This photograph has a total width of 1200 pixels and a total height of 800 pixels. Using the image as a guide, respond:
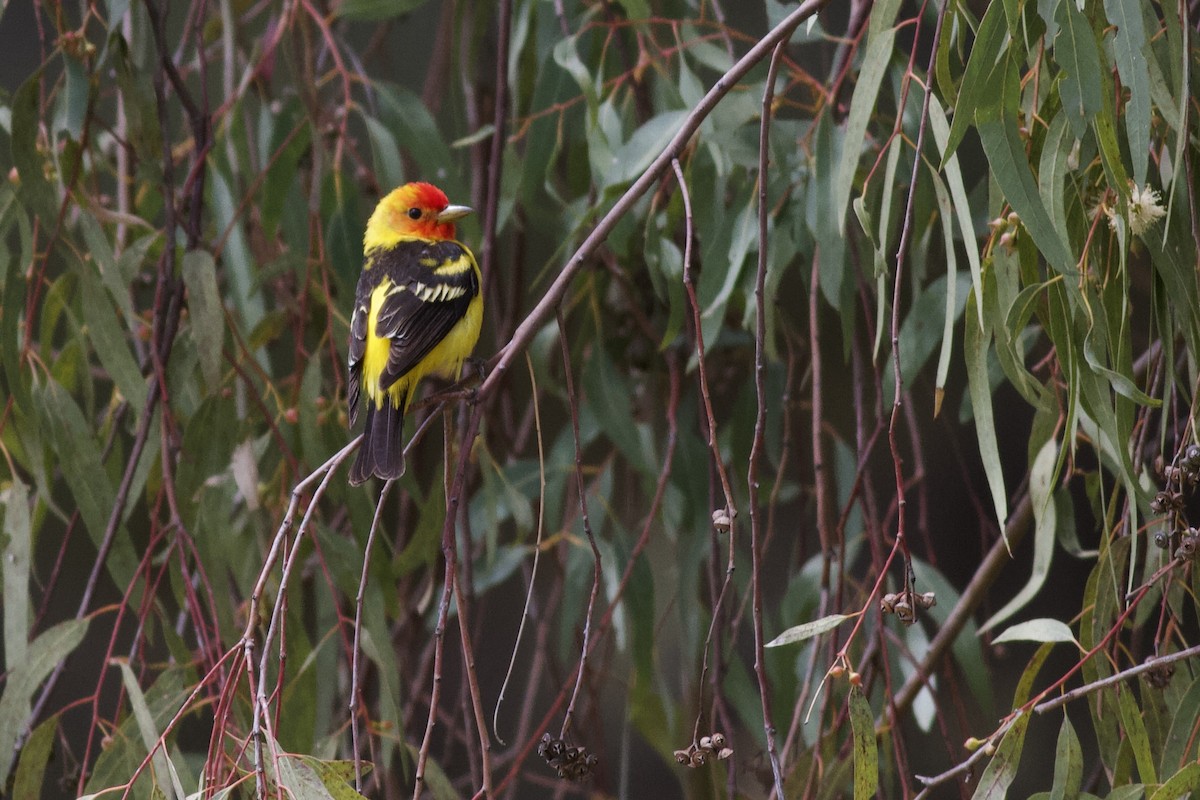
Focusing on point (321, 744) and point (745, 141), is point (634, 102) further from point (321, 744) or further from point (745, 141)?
point (321, 744)

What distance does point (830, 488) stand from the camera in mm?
2828

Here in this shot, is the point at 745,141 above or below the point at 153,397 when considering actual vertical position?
above

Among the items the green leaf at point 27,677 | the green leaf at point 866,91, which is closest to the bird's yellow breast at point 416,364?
the green leaf at point 27,677

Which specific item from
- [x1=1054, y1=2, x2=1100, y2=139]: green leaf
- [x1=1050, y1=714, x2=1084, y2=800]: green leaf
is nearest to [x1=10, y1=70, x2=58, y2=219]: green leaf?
[x1=1054, y1=2, x2=1100, y2=139]: green leaf

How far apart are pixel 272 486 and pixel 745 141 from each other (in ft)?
3.62

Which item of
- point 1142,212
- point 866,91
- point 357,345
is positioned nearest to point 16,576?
point 357,345

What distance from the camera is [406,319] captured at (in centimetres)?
231

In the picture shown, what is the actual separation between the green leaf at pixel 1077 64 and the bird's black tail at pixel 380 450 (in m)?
0.93

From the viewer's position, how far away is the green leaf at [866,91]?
5.13 ft

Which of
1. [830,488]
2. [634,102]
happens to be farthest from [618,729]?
[634,102]

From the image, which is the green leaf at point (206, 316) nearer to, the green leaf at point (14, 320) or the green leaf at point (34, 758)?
the green leaf at point (14, 320)

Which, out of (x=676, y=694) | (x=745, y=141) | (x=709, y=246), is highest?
(x=745, y=141)

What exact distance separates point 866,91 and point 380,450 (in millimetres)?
848

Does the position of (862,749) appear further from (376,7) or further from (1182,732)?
(376,7)
